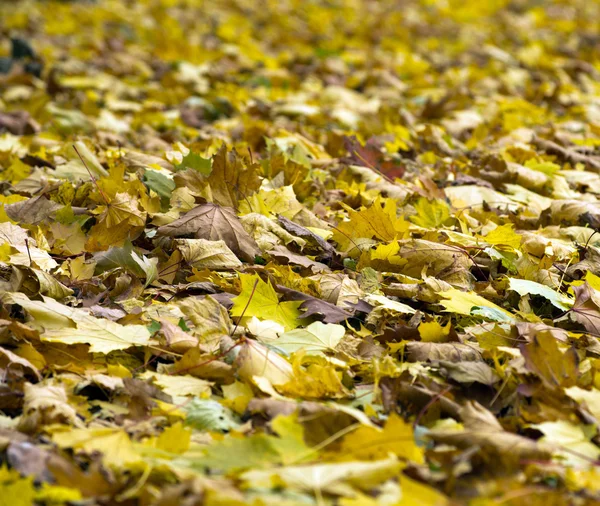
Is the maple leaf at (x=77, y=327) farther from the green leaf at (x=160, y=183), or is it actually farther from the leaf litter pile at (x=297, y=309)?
the green leaf at (x=160, y=183)

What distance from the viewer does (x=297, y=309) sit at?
6.24ft

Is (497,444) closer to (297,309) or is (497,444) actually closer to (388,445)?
(388,445)

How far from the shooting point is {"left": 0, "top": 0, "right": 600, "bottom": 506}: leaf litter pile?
130 cm

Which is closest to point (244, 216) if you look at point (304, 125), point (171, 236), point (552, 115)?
point (171, 236)

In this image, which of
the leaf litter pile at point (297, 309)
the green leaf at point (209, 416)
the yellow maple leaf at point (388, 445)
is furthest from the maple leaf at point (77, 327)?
the yellow maple leaf at point (388, 445)

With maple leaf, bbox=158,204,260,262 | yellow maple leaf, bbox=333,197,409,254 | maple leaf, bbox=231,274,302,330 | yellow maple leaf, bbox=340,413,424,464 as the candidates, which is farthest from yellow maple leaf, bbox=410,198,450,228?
yellow maple leaf, bbox=340,413,424,464

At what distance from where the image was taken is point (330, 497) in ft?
3.96

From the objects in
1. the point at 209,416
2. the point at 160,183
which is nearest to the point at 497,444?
the point at 209,416

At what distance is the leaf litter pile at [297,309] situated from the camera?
4.27ft

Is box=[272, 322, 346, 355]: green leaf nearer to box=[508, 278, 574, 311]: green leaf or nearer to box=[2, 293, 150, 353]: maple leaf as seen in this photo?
box=[2, 293, 150, 353]: maple leaf

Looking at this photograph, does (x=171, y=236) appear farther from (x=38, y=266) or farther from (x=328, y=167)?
(x=328, y=167)

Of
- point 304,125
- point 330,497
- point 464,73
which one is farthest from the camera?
point 464,73

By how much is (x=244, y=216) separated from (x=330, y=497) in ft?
3.97

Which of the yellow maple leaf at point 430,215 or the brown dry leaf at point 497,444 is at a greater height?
the brown dry leaf at point 497,444
